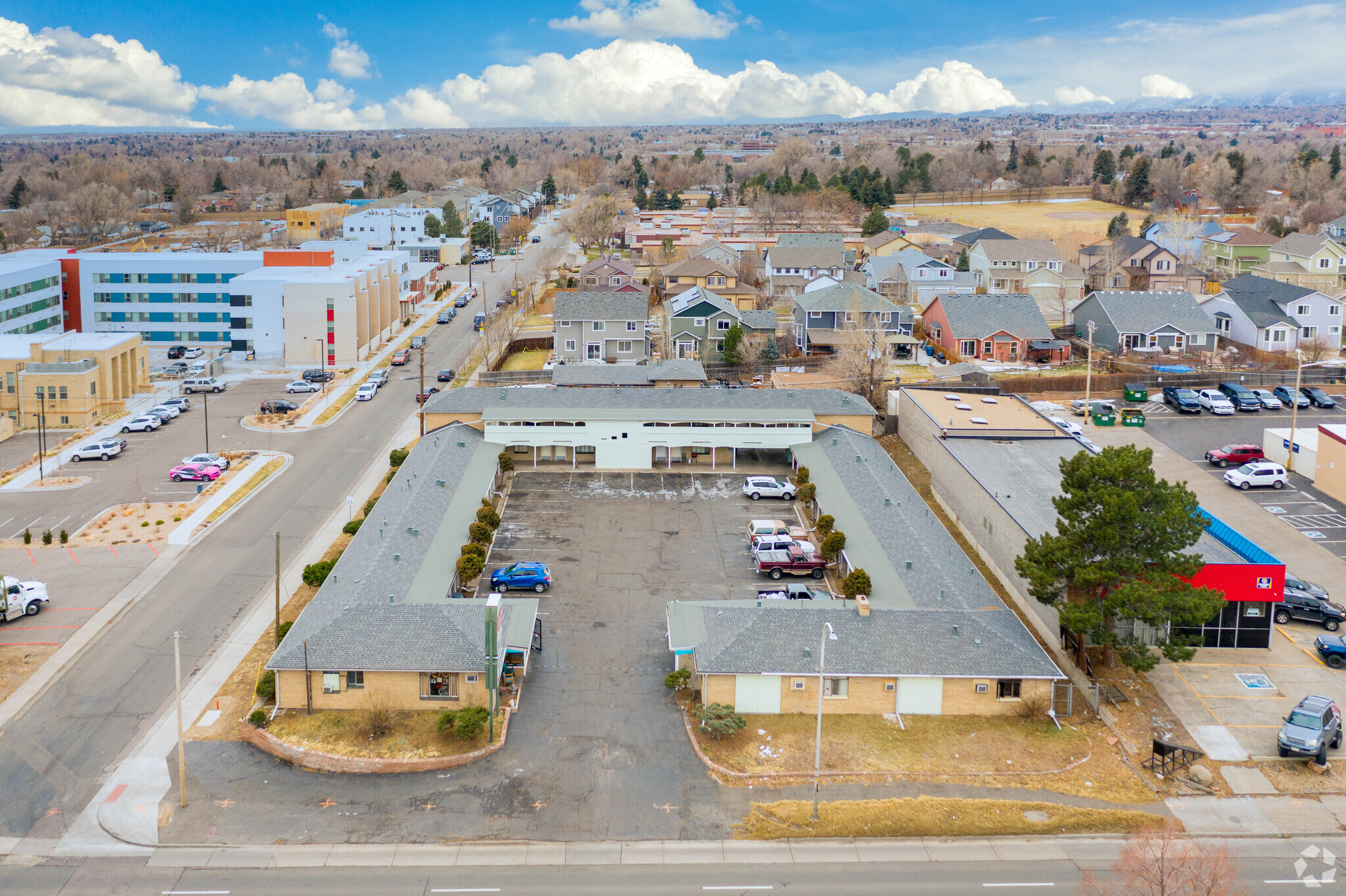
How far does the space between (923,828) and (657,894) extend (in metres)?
6.91

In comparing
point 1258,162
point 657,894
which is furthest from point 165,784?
point 1258,162

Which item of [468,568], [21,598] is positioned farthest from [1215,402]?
[21,598]

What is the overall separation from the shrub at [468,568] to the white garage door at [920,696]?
15.5 meters

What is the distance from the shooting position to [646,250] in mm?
114812

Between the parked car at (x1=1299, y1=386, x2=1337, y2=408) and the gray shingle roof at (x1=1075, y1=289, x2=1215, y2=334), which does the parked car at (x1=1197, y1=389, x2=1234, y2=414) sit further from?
the gray shingle roof at (x1=1075, y1=289, x2=1215, y2=334)

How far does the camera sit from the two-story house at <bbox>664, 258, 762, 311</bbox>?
85625 millimetres

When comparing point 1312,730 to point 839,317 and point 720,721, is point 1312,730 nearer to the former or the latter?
point 720,721

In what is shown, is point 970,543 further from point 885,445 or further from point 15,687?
point 15,687

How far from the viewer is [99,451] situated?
54.9 metres

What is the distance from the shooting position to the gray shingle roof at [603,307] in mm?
72062

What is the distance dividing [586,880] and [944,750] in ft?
35.7

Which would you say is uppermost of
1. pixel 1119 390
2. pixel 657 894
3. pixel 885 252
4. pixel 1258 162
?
pixel 1258 162

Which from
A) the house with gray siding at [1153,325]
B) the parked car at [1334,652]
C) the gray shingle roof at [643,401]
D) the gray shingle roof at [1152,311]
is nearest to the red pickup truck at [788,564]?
the gray shingle roof at [643,401]

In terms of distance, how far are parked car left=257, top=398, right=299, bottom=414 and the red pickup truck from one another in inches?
1496
